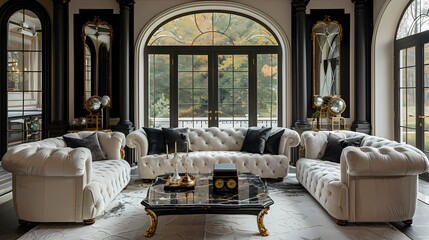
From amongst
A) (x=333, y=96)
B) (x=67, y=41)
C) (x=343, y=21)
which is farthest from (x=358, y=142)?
(x=67, y=41)

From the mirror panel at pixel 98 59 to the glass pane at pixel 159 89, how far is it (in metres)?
0.84

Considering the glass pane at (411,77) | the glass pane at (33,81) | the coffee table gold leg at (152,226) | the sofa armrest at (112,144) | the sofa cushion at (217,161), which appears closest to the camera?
the coffee table gold leg at (152,226)

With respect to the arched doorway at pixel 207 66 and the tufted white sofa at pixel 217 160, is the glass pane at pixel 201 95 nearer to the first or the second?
the arched doorway at pixel 207 66

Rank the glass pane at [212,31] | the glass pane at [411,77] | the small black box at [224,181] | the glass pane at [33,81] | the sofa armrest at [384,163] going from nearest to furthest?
the sofa armrest at [384,163]
the small black box at [224,181]
the glass pane at [411,77]
the glass pane at [33,81]
the glass pane at [212,31]

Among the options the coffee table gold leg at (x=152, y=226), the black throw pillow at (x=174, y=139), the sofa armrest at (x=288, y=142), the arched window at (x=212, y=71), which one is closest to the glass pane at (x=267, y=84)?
the arched window at (x=212, y=71)

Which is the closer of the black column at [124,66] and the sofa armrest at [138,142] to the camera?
the sofa armrest at [138,142]

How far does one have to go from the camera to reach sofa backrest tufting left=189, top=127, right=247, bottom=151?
6.35 metres

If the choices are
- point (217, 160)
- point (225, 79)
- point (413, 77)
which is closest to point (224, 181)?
point (217, 160)

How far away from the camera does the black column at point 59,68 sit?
7043 mm

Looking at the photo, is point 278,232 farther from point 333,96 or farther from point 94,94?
point 94,94

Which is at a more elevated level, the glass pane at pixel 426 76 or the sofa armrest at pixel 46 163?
the glass pane at pixel 426 76

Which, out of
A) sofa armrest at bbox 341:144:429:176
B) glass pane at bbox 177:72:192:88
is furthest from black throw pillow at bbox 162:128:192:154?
sofa armrest at bbox 341:144:429:176

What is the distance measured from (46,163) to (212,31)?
4.79 metres

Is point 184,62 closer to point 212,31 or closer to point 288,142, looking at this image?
point 212,31
